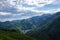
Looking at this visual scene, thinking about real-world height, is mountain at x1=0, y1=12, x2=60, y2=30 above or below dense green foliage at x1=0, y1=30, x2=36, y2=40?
above

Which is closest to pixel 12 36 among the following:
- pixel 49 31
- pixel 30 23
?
pixel 30 23

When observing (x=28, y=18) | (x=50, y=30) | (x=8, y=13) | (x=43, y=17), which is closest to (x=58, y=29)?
(x=50, y=30)

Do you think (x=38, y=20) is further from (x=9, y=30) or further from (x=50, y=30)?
(x=9, y=30)

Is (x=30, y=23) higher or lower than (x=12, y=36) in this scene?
higher

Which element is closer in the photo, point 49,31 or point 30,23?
point 49,31

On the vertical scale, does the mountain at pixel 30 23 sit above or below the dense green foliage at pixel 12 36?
above

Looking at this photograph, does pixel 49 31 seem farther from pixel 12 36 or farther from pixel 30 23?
pixel 12 36

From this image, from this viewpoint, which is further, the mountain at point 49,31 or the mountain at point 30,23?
the mountain at point 30,23

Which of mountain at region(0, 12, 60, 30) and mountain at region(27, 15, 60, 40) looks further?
mountain at region(0, 12, 60, 30)
